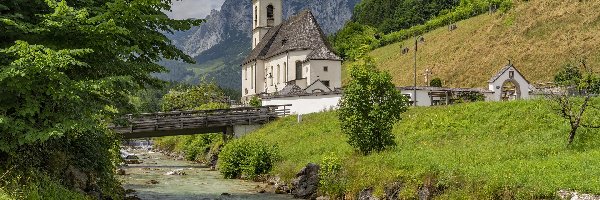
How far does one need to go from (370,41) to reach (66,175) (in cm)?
10315

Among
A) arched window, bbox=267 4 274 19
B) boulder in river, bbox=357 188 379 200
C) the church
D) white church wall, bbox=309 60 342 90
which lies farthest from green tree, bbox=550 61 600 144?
arched window, bbox=267 4 274 19

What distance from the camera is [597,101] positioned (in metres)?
27.2

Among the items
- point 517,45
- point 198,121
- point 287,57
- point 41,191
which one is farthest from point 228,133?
point 517,45

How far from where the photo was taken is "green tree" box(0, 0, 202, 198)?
11.6 m

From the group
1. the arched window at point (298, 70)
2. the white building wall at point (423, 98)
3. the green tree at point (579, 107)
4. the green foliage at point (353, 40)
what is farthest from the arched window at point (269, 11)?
the green tree at point (579, 107)

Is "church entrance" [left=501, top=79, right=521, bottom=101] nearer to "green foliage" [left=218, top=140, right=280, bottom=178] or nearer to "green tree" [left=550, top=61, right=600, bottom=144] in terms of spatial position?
"green tree" [left=550, top=61, right=600, bottom=144]

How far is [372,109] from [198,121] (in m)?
21.9

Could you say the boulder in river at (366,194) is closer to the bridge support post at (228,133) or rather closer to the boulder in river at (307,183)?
the boulder in river at (307,183)

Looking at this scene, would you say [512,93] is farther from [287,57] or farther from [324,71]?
[287,57]

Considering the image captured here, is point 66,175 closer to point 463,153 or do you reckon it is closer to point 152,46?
point 152,46

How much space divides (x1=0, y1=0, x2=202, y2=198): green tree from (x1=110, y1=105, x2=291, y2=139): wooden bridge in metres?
26.8

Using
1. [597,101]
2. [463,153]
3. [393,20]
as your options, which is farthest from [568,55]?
[393,20]

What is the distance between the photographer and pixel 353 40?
393 feet

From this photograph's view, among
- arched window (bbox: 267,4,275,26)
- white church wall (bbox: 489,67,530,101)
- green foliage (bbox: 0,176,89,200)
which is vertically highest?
arched window (bbox: 267,4,275,26)
